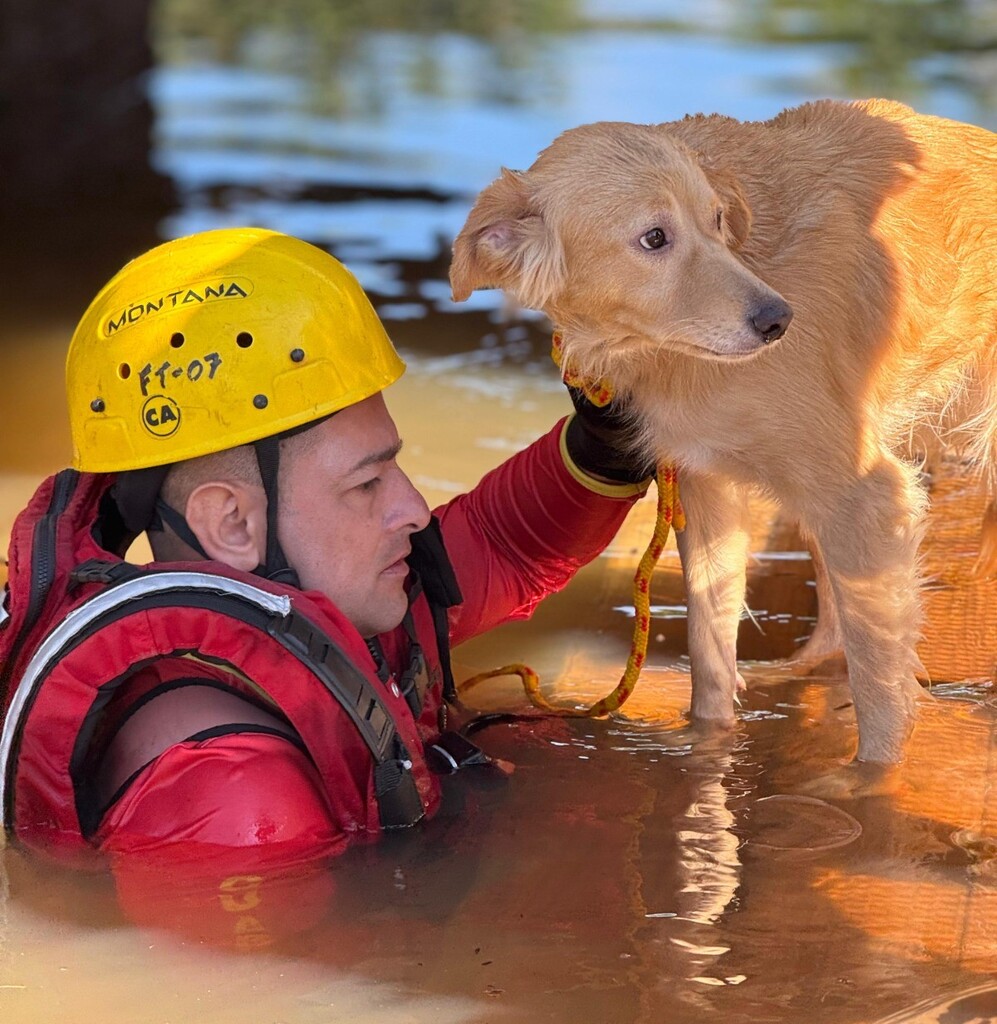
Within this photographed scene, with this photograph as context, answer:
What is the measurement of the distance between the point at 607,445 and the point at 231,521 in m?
1.06

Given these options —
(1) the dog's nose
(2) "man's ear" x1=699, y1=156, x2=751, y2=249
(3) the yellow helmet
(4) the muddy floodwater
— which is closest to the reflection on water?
(4) the muddy floodwater

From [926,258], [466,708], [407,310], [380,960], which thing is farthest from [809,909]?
[407,310]

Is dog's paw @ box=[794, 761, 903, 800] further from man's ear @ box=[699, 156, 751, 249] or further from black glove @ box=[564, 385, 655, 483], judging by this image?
man's ear @ box=[699, 156, 751, 249]

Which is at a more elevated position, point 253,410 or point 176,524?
point 253,410

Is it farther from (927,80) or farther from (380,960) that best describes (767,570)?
(927,80)

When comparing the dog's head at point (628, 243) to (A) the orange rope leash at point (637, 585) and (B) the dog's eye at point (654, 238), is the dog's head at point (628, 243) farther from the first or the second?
(A) the orange rope leash at point (637, 585)

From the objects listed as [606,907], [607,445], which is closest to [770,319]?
[607,445]

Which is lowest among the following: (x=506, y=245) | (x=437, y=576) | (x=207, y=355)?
(x=437, y=576)

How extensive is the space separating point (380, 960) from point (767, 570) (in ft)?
10.1

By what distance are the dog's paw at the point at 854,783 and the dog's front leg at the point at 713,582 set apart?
18.1 inches

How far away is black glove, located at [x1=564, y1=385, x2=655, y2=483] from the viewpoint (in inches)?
146

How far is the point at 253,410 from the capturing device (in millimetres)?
2982

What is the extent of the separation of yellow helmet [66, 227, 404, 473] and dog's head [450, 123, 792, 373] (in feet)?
1.66

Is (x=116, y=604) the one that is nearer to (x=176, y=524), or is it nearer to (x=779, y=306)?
(x=176, y=524)
